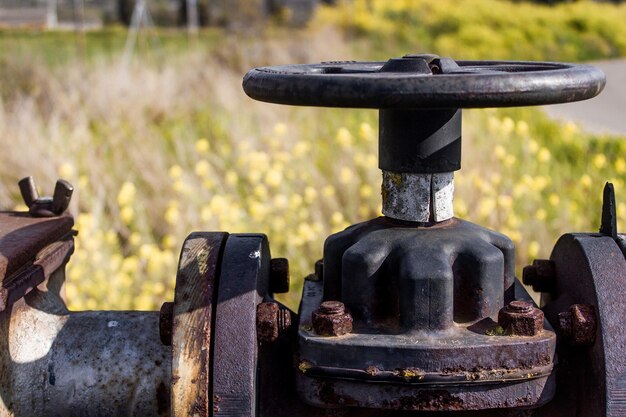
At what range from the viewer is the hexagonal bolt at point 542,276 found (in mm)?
1759

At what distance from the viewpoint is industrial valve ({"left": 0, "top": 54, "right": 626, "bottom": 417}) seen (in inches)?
54.7

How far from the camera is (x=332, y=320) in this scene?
4.74 ft

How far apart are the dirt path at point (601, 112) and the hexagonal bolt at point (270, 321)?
6.87m

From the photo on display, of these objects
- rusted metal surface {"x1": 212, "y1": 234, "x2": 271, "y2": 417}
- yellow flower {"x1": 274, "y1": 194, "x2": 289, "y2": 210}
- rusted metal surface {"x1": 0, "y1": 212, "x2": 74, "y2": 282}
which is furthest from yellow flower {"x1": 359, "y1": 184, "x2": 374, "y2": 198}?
rusted metal surface {"x1": 212, "y1": 234, "x2": 271, "y2": 417}

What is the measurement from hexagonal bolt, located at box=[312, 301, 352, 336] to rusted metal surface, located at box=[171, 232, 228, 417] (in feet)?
0.61

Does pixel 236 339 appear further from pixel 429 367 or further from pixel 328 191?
pixel 328 191

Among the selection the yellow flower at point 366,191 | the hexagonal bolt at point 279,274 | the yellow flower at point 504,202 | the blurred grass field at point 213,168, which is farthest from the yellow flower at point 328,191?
the hexagonal bolt at point 279,274

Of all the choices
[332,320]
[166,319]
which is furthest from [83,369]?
[332,320]

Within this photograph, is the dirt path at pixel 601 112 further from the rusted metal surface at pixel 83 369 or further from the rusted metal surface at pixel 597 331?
the rusted metal surface at pixel 83 369

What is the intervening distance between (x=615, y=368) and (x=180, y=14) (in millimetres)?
26216

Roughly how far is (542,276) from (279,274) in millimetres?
546

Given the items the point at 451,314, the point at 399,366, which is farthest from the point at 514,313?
the point at 399,366

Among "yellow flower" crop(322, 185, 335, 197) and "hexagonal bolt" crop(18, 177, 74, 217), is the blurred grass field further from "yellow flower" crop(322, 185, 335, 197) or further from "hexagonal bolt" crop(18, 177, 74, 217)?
"hexagonal bolt" crop(18, 177, 74, 217)

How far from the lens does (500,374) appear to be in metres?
1.41
